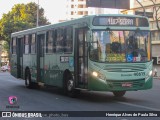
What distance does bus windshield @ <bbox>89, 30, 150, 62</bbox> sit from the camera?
1541 centimetres

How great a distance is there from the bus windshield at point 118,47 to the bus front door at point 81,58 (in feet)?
1.86

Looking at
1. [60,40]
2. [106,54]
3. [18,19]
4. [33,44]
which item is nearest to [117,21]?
[106,54]

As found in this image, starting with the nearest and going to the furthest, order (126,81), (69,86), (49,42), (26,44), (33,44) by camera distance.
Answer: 1. (126,81)
2. (69,86)
3. (49,42)
4. (33,44)
5. (26,44)

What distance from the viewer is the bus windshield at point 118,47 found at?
1541 cm

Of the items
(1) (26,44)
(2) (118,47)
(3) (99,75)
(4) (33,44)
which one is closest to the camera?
(3) (99,75)

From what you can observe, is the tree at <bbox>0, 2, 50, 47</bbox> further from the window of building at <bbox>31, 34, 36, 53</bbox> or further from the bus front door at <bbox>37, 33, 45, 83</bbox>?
the bus front door at <bbox>37, 33, 45, 83</bbox>

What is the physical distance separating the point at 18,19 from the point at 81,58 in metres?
61.0

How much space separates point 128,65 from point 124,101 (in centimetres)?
138

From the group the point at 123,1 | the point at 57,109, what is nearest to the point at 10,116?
the point at 57,109

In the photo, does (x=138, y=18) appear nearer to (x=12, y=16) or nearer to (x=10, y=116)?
(x=10, y=116)

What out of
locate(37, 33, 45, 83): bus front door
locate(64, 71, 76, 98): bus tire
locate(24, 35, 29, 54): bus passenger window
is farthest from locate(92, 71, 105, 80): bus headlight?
locate(24, 35, 29, 54): bus passenger window

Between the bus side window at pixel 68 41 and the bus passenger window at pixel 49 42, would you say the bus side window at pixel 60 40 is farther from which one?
the bus passenger window at pixel 49 42

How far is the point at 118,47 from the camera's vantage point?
15.5 metres

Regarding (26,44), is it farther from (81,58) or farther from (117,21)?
(117,21)
